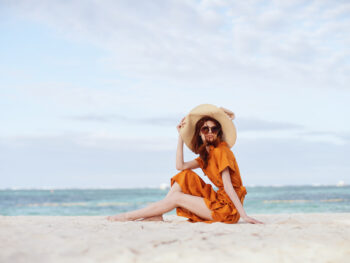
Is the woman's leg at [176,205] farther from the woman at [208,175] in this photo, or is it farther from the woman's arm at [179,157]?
the woman's arm at [179,157]

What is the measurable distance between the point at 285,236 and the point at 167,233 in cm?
113

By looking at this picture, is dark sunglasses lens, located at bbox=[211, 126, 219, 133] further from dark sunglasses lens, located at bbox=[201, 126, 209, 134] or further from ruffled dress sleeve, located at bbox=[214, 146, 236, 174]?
ruffled dress sleeve, located at bbox=[214, 146, 236, 174]

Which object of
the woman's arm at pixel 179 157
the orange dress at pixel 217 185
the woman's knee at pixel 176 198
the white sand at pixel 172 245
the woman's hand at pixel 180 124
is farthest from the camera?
the woman's hand at pixel 180 124

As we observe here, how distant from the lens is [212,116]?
192 inches

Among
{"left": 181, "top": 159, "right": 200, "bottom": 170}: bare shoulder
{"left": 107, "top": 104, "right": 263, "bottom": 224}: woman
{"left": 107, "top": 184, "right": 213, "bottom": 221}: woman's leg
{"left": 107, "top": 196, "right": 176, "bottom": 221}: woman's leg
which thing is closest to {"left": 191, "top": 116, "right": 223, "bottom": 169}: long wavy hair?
{"left": 107, "top": 104, "right": 263, "bottom": 224}: woman

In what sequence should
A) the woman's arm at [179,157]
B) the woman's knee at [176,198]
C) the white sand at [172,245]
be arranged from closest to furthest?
the white sand at [172,245] → the woman's knee at [176,198] → the woman's arm at [179,157]

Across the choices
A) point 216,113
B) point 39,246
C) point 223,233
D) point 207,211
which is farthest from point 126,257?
point 216,113

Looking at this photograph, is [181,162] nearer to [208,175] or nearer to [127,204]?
[208,175]

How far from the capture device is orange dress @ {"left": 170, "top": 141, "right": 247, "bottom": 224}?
470cm

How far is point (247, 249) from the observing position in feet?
10.1

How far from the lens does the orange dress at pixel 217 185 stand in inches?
185

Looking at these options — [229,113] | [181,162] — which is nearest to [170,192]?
[181,162]

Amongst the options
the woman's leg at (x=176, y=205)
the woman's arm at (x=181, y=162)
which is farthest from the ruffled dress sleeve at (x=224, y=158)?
the woman's leg at (x=176, y=205)

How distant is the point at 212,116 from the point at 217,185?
34.6 inches
